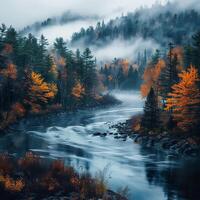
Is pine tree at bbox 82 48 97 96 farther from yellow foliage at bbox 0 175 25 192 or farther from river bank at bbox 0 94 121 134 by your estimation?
yellow foliage at bbox 0 175 25 192

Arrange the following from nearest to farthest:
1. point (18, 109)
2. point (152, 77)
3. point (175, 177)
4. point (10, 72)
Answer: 1. point (175, 177)
2. point (18, 109)
3. point (10, 72)
4. point (152, 77)

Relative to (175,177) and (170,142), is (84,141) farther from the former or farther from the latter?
(175,177)

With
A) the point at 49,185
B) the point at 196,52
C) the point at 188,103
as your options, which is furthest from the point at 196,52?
the point at 49,185

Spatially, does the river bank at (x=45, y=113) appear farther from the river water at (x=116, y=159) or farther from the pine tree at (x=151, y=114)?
the pine tree at (x=151, y=114)

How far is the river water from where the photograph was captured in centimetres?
2537

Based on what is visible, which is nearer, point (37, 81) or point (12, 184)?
point (12, 184)

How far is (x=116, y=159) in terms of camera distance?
35.2 m

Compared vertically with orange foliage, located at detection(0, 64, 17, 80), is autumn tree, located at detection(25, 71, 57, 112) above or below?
below

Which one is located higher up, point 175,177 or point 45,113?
point 175,177

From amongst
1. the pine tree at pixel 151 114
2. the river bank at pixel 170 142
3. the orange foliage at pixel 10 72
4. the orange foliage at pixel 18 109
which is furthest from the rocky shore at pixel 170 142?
the orange foliage at pixel 10 72

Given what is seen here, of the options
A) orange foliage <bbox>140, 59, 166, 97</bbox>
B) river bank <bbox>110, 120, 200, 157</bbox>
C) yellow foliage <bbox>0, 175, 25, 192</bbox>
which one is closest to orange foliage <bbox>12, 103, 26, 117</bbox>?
river bank <bbox>110, 120, 200, 157</bbox>

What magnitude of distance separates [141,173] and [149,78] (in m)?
51.6

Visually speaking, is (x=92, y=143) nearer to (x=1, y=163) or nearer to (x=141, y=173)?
(x=141, y=173)

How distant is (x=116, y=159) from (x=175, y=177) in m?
8.22
